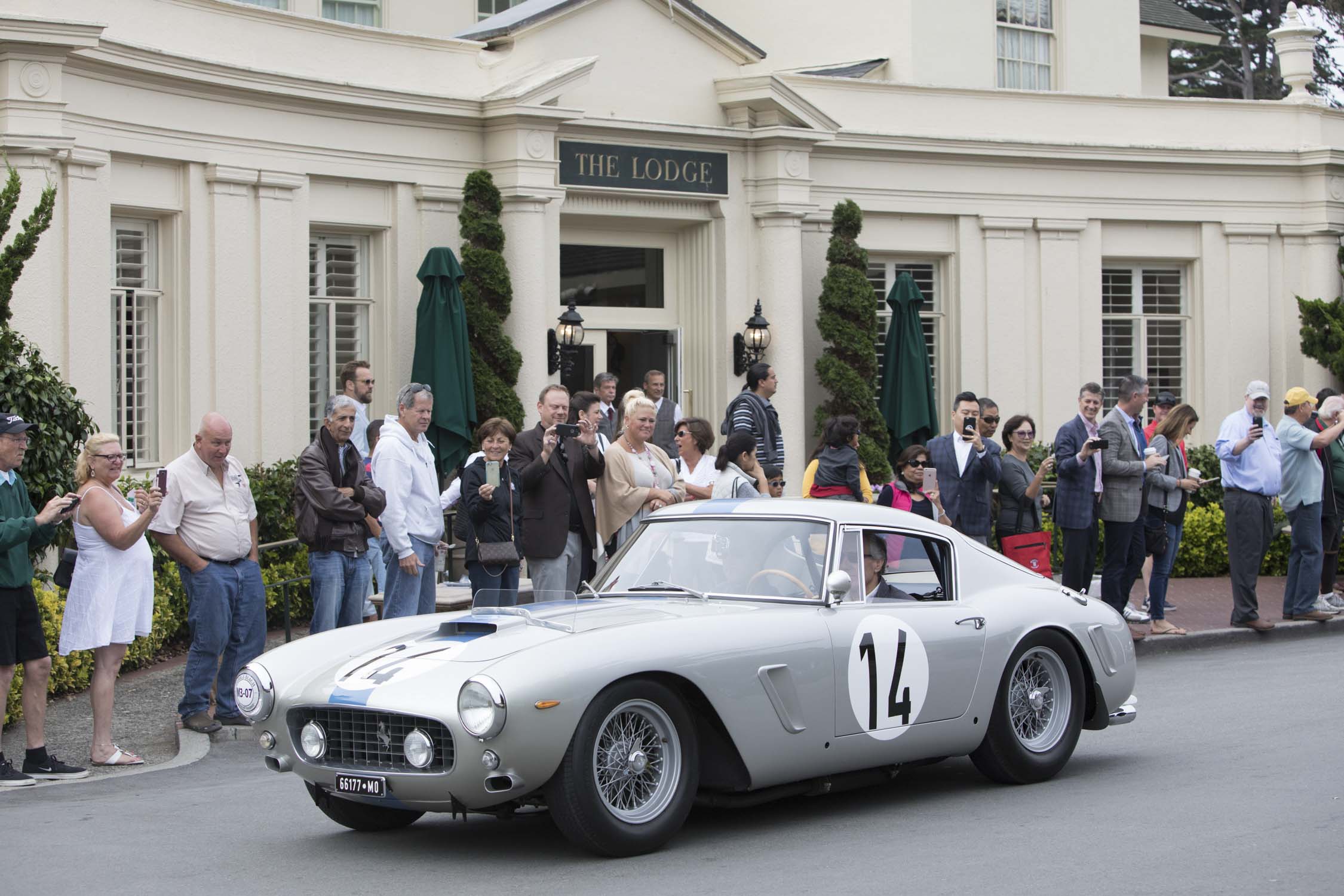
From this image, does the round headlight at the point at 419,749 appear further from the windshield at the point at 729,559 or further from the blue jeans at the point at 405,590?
the blue jeans at the point at 405,590

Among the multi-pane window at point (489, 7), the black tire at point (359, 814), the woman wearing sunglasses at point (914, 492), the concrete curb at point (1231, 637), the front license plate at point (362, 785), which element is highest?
the multi-pane window at point (489, 7)

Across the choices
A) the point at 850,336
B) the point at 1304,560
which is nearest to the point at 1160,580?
the point at 1304,560

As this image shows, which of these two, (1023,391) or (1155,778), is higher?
(1023,391)

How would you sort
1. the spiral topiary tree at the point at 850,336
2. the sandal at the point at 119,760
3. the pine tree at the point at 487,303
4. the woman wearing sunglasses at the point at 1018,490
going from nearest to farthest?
the sandal at the point at 119,760
the woman wearing sunglasses at the point at 1018,490
the pine tree at the point at 487,303
the spiral topiary tree at the point at 850,336

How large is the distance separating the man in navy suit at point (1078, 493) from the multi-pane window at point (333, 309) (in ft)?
24.7

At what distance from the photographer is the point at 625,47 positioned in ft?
61.6

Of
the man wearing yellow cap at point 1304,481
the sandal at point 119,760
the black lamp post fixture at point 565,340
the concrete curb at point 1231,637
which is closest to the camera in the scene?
the sandal at point 119,760

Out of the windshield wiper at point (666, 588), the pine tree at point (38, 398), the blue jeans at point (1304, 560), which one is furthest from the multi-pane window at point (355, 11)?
the windshield wiper at point (666, 588)

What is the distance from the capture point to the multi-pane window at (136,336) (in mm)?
15453

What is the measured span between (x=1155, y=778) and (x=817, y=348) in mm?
12139

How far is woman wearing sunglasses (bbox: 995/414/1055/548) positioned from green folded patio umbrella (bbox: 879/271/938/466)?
21.3ft

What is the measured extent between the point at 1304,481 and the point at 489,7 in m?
11.6

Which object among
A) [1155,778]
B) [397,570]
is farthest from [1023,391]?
[1155,778]

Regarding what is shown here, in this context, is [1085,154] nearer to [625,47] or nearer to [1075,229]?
[1075,229]
